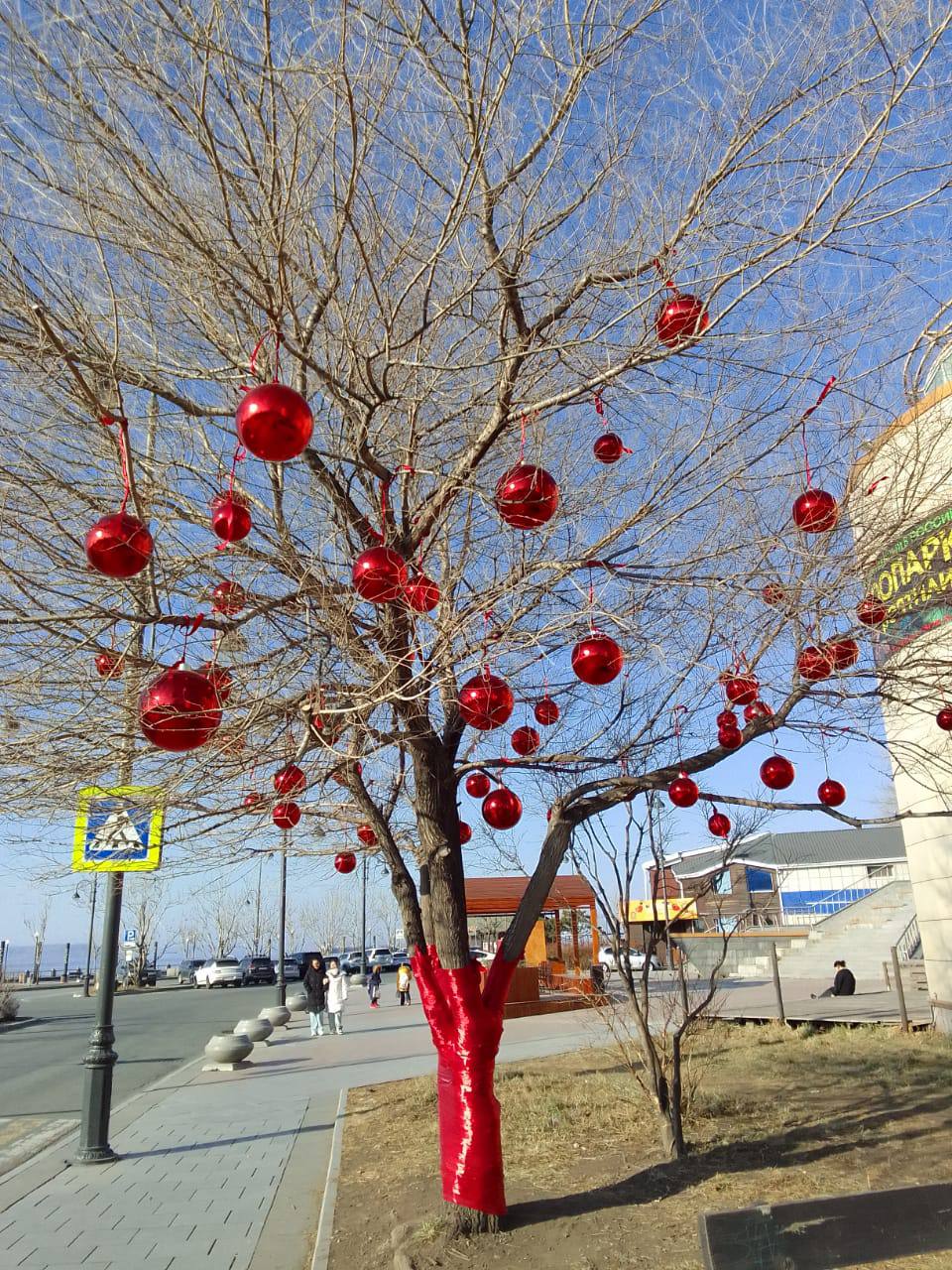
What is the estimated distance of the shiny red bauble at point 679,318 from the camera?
3.84 metres

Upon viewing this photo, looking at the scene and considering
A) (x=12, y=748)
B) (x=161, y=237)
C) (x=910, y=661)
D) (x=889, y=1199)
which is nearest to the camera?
(x=889, y=1199)

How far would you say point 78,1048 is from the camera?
733 inches

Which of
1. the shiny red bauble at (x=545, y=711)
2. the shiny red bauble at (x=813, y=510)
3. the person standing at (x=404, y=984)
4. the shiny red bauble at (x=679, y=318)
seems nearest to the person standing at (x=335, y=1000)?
the person standing at (x=404, y=984)

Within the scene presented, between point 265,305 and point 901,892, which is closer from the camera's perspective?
point 265,305

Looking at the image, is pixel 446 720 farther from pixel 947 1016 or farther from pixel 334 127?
pixel 947 1016

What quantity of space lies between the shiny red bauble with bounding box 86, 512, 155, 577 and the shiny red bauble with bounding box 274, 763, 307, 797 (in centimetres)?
242

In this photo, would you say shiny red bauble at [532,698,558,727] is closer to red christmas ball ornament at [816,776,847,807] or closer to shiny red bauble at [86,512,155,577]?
red christmas ball ornament at [816,776,847,807]

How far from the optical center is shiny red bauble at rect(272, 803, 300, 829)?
594 cm

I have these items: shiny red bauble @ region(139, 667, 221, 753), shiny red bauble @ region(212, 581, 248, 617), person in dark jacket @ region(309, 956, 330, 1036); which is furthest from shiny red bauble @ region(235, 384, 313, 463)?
person in dark jacket @ region(309, 956, 330, 1036)

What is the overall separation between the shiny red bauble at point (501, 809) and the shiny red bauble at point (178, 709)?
97.7 inches

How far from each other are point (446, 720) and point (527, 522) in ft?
8.44

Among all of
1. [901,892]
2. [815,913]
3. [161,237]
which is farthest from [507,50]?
[815,913]

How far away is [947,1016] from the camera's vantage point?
1138 cm

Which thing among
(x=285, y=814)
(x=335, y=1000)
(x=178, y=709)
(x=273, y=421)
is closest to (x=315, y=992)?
(x=335, y=1000)
